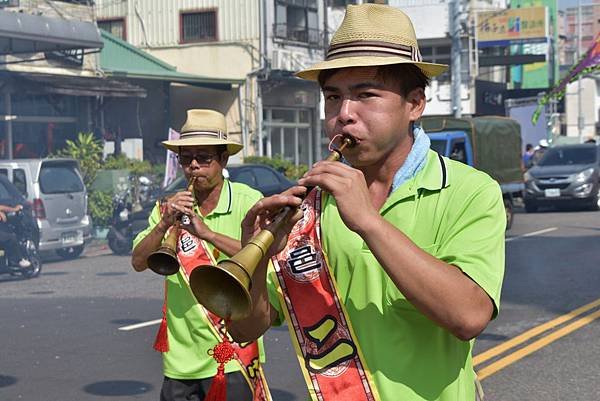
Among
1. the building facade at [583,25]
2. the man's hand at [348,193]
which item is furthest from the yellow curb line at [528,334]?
the building facade at [583,25]

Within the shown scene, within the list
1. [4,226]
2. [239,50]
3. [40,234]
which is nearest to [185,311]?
[4,226]

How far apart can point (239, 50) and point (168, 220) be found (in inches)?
1067

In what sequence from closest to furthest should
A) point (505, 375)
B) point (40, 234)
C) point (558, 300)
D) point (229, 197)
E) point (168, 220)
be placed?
point (168, 220) → point (229, 197) → point (505, 375) → point (558, 300) → point (40, 234)

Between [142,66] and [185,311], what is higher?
[142,66]

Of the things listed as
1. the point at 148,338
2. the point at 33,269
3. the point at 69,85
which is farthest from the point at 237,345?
the point at 69,85

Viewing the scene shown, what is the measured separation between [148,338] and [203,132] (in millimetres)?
4987

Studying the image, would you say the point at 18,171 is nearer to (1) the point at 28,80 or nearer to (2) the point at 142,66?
(1) the point at 28,80

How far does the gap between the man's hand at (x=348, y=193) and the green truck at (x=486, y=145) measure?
17249 millimetres

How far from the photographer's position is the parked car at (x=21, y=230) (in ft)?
50.5

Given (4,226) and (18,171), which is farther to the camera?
(18,171)

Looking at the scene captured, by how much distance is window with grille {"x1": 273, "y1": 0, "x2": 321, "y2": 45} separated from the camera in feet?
105

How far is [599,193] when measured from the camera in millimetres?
25109

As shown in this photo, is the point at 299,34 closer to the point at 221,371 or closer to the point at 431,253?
the point at 221,371

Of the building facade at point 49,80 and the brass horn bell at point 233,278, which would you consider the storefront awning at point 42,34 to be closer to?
the building facade at point 49,80
